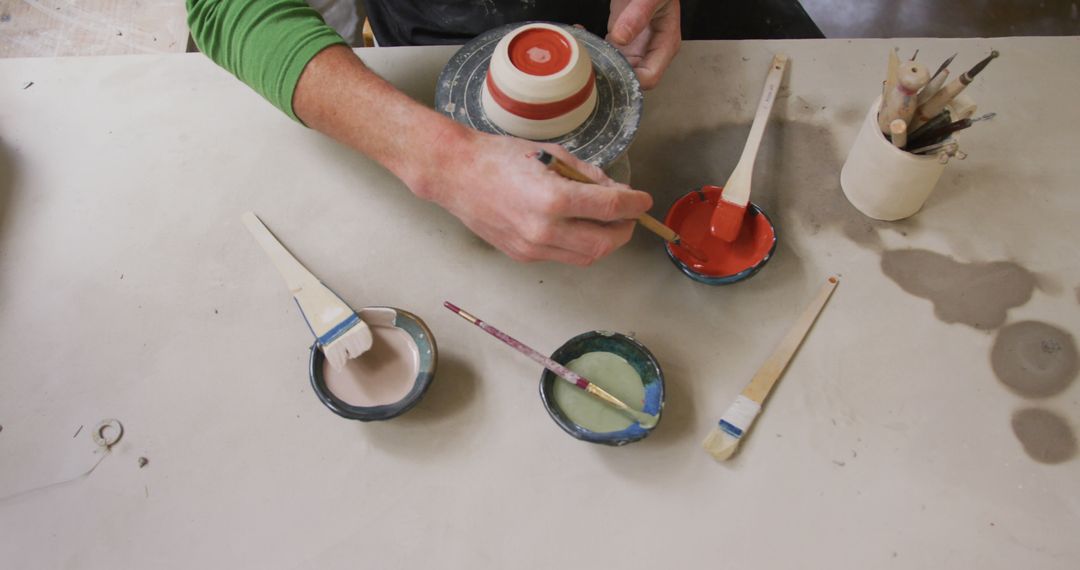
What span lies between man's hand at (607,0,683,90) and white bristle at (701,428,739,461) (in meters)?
0.58

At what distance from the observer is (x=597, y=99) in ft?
3.44

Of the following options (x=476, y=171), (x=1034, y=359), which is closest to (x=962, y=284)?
(x=1034, y=359)

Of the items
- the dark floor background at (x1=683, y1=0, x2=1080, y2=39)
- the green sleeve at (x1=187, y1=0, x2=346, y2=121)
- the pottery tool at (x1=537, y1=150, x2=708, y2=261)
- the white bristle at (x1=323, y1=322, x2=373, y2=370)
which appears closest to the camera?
the pottery tool at (x1=537, y1=150, x2=708, y2=261)

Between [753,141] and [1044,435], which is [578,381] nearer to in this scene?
[753,141]

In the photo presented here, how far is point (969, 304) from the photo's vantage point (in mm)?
1065

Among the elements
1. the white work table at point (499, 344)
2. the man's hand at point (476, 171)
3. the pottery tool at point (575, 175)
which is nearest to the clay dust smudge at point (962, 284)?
the white work table at point (499, 344)

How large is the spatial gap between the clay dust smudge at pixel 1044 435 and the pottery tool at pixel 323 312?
951 millimetres

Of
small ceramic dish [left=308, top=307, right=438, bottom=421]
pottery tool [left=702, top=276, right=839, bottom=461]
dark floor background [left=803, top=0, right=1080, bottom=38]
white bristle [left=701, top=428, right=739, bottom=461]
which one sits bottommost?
small ceramic dish [left=308, top=307, right=438, bottom=421]

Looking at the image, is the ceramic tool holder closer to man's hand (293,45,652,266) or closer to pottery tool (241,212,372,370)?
man's hand (293,45,652,266)

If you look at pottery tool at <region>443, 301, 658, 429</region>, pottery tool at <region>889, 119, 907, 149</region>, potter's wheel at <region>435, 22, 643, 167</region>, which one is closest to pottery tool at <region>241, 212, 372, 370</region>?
pottery tool at <region>443, 301, 658, 429</region>

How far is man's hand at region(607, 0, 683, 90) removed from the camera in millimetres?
1108

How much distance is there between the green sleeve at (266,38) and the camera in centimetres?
110

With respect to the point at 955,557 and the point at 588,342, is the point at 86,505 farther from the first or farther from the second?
the point at 955,557

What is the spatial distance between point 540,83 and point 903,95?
51 cm
